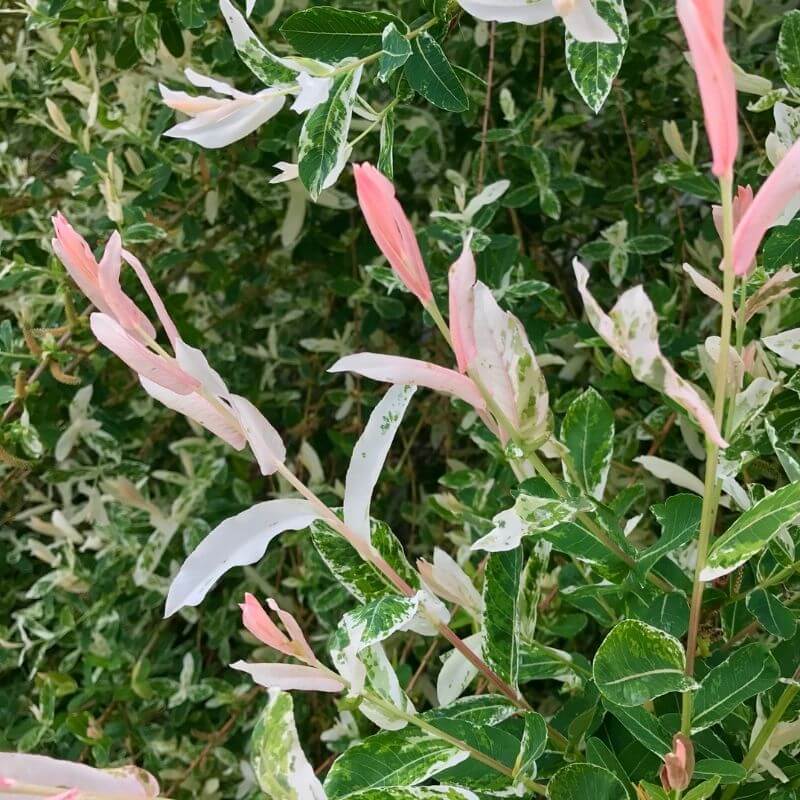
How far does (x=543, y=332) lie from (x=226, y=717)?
67cm

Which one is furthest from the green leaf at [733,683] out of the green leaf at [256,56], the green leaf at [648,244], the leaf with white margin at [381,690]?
the green leaf at [648,244]

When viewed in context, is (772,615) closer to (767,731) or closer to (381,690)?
(767,731)

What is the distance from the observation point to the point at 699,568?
13.7 inches

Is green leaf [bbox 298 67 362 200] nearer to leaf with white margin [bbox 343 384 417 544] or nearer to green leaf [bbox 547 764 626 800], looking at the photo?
leaf with white margin [bbox 343 384 417 544]

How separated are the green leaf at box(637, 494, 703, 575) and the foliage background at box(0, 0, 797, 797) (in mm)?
400

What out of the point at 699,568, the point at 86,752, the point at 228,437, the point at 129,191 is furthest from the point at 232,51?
the point at 86,752

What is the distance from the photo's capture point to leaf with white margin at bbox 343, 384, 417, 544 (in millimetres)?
399

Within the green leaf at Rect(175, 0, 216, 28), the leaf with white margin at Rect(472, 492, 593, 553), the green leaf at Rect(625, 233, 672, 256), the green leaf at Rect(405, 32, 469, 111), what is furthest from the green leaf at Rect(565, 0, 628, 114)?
the green leaf at Rect(625, 233, 672, 256)

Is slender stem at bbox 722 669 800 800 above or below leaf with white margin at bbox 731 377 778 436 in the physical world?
below

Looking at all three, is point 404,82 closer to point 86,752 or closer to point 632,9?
point 632,9

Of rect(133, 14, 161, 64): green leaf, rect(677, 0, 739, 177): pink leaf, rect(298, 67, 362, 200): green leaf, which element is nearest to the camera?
rect(677, 0, 739, 177): pink leaf

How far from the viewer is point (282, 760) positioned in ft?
1.16

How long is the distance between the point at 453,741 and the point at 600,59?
32 cm

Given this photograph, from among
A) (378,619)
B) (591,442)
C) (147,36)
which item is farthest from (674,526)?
(147,36)
